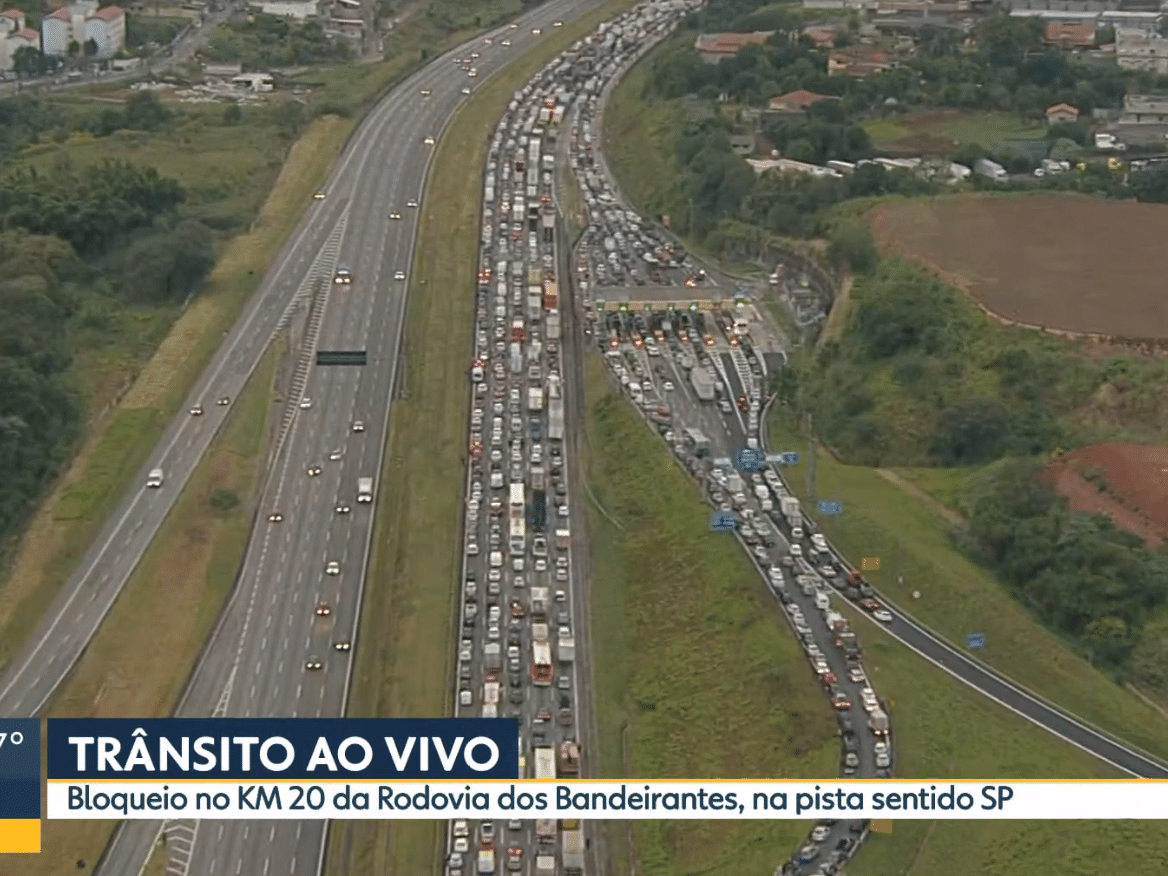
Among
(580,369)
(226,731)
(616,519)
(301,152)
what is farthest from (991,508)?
(301,152)

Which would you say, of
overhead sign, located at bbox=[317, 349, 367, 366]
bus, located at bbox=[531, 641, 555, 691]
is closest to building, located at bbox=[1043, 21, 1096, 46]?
overhead sign, located at bbox=[317, 349, 367, 366]

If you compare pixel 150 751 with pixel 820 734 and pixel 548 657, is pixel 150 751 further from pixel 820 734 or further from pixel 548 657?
pixel 548 657

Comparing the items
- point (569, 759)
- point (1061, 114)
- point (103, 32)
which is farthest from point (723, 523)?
point (103, 32)

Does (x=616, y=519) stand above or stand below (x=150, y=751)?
below

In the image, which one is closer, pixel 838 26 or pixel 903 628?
pixel 903 628

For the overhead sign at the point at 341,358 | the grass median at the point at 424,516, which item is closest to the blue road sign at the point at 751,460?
the grass median at the point at 424,516

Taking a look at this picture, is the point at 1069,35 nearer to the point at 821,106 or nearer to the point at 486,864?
the point at 821,106
